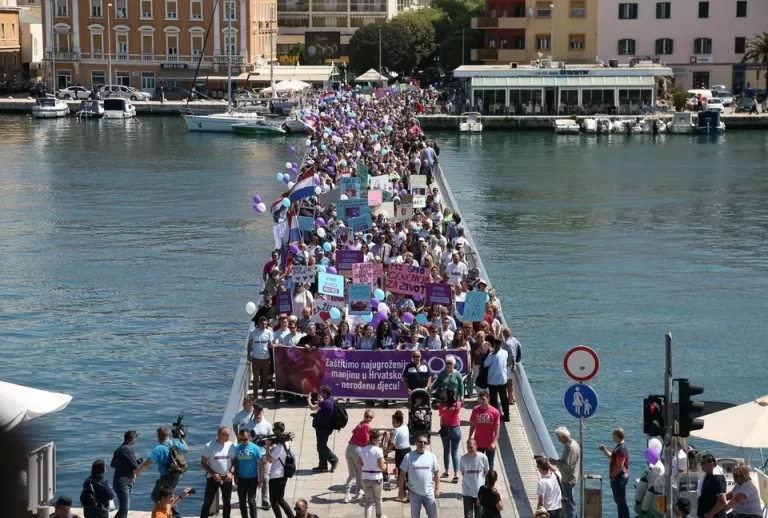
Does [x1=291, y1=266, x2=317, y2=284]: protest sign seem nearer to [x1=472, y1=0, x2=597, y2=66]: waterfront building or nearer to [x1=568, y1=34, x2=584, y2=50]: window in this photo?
[x1=472, y1=0, x2=597, y2=66]: waterfront building

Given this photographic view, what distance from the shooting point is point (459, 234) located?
92.8 ft

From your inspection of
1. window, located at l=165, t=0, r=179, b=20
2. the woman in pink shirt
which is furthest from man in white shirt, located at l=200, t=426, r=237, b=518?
window, located at l=165, t=0, r=179, b=20

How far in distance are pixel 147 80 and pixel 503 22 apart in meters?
30.5

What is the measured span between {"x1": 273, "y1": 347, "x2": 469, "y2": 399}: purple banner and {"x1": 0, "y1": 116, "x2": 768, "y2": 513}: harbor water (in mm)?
2164

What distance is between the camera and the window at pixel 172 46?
10894 cm

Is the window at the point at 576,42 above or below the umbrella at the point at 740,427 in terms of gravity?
above

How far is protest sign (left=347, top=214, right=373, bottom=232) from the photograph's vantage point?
2742 cm

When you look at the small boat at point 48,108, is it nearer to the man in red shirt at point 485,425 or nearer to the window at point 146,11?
the window at point 146,11

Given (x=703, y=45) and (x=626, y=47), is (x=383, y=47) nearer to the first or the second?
(x=626, y=47)

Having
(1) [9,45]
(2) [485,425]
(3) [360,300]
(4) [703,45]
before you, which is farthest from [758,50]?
(2) [485,425]

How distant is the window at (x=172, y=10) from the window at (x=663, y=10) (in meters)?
39.6

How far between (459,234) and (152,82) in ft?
280

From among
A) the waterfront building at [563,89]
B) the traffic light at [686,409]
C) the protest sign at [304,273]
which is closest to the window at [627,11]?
the waterfront building at [563,89]

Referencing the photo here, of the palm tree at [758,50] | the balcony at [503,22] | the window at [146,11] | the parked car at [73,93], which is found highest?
the window at [146,11]
